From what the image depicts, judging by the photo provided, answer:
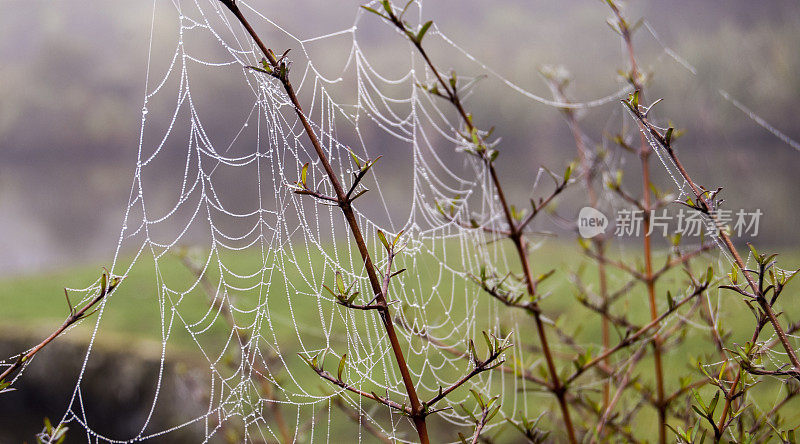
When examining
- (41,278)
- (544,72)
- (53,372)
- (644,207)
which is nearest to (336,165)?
(544,72)

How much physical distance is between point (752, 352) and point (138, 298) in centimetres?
228

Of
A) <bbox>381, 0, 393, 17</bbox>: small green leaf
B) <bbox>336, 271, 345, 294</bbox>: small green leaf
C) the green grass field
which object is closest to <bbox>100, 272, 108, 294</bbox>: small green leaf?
<bbox>336, 271, 345, 294</bbox>: small green leaf

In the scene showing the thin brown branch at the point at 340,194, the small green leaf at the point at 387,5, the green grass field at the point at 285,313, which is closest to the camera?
the thin brown branch at the point at 340,194

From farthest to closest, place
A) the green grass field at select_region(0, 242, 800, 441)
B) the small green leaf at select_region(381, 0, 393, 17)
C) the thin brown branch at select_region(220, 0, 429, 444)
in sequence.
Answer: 1. the green grass field at select_region(0, 242, 800, 441)
2. the small green leaf at select_region(381, 0, 393, 17)
3. the thin brown branch at select_region(220, 0, 429, 444)

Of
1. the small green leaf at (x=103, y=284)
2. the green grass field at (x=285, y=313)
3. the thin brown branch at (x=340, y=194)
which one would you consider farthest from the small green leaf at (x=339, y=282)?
the green grass field at (x=285, y=313)

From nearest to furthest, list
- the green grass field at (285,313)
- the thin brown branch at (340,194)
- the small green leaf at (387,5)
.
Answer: the thin brown branch at (340,194)
the small green leaf at (387,5)
the green grass field at (285,313)

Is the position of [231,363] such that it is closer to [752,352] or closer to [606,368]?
[606,368]

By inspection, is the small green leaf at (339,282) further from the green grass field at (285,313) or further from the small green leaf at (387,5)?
the green grass field at (285,313)

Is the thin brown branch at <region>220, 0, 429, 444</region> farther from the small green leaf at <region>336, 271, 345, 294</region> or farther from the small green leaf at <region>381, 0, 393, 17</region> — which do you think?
the small green leaf at <region>381, 0, 393, 17</region>

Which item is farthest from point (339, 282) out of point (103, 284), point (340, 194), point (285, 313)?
point (285, 313)

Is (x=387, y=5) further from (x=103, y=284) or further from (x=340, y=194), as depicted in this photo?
(x=103, y=284)

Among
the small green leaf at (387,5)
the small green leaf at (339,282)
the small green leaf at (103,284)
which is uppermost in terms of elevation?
the small green leaf at (387,5)

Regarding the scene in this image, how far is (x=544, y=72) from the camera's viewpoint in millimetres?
1165

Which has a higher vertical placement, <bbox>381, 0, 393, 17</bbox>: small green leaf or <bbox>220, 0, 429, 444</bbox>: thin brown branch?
<bbox>381, 0, 393, 17</bbox>: small green leaf
